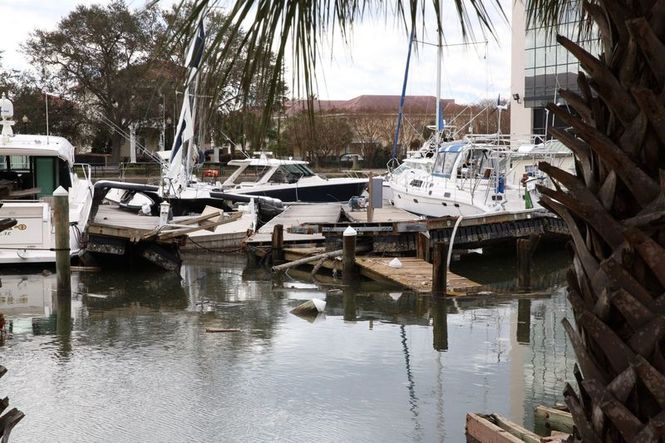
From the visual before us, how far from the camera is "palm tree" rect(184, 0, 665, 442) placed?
2461mm

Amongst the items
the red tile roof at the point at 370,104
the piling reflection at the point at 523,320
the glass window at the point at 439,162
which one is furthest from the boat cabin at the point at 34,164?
the glass window at the point at 439,162

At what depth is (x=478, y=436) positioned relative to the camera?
7809 millimetres

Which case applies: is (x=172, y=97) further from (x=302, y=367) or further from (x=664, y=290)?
(x=302, y=367)

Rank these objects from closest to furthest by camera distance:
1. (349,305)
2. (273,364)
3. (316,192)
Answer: (273,364) < (349,305) < (316,192)

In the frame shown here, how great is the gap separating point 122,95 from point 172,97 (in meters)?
46.5

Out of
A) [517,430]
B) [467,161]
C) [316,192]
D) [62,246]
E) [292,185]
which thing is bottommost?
[517,430]

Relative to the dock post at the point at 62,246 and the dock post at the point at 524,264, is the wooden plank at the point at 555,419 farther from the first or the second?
the dock post at the point at 62,246

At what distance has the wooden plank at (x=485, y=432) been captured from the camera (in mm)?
7164

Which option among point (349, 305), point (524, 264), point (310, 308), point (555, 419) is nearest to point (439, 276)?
Answer: point (349, 305)

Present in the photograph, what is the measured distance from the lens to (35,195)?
67.7ft

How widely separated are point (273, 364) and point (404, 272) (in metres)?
7.27

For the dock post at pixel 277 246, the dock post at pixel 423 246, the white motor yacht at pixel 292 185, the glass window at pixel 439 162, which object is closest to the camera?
the dock post at pixel 423 246

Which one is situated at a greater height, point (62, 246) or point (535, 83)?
point (535, 83)

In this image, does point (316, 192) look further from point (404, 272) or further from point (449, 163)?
point (404, 272)
